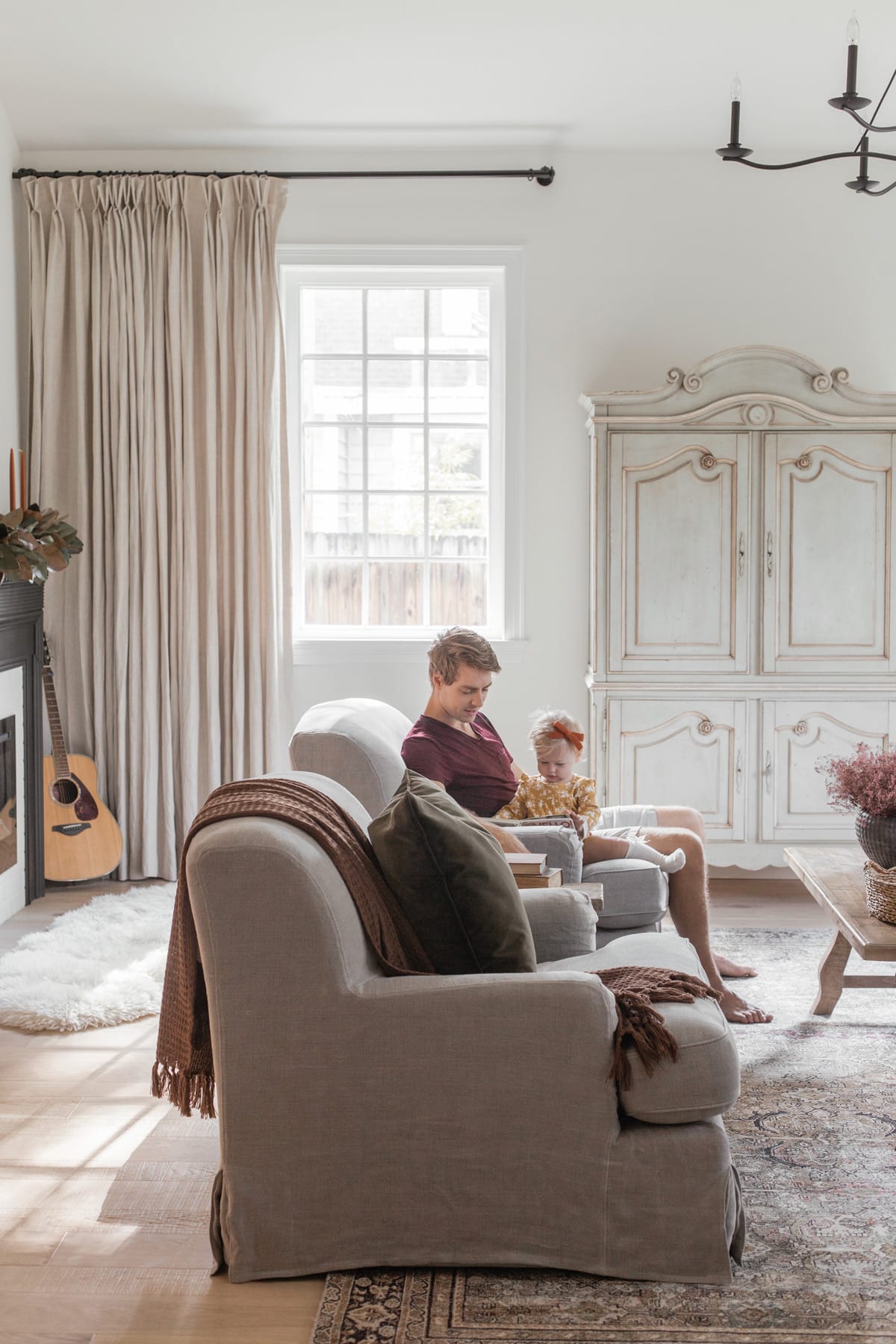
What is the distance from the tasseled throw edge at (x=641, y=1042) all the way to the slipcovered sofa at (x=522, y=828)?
830 mm

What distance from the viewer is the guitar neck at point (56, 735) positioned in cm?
439

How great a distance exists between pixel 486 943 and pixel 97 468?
3075 millimetres

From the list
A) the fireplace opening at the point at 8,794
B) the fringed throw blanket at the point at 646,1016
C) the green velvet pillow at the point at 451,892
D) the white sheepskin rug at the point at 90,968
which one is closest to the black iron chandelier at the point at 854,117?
the green velvet pillow at the point at 451,892

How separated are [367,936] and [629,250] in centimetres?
343

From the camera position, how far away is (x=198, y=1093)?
6.71ft

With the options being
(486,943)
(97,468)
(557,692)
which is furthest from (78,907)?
(486,943)

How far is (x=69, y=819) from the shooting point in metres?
4.43

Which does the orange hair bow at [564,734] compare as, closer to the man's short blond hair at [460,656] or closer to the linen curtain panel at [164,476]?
the man's short blond hair at [460,656]

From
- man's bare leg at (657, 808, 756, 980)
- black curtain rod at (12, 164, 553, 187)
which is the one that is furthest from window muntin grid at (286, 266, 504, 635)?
man's bare leg at (657, 808, 756, 980)

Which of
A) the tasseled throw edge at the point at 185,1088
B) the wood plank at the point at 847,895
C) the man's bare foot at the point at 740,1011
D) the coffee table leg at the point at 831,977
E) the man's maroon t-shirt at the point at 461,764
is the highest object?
the man's maroon t-shirt at the point at 461,764

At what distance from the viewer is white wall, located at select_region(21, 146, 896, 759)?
14.8ft

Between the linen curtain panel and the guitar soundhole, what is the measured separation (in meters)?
0.19

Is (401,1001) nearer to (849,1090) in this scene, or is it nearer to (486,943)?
(486,943)

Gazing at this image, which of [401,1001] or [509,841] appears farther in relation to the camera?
[509,841]
